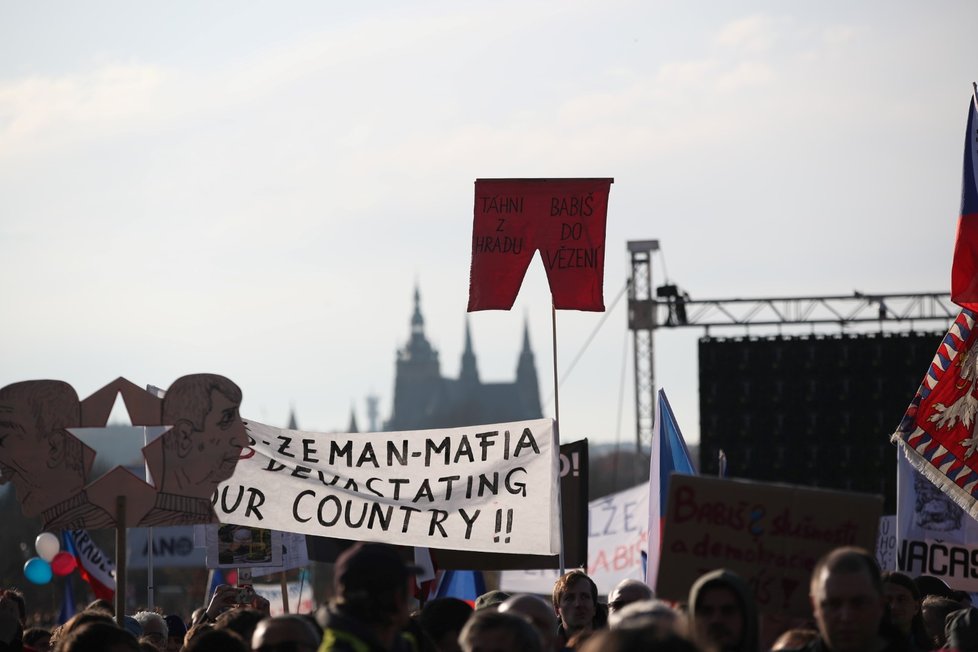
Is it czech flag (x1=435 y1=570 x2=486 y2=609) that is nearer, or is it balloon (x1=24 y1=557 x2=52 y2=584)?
czech flag (x1=435 y1=570 x2=486 y2=609)

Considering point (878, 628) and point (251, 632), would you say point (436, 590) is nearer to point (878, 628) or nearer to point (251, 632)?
point (251, 632)

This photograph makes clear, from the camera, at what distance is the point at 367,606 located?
4.71 m

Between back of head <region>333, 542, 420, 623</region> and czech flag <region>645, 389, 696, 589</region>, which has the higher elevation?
czech flag <region>645, 389, 696, 589</region>

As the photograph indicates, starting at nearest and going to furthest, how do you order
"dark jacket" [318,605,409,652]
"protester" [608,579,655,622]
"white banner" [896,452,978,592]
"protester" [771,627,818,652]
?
"dark jacket" [318,605,409,652]
"protester" [771,627,818,652]
"protester" [608,579,655,622]
"white banner" [896,452,978,592]

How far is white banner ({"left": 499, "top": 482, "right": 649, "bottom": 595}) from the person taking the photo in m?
18.1

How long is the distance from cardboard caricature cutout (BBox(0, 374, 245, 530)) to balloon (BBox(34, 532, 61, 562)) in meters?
6.38

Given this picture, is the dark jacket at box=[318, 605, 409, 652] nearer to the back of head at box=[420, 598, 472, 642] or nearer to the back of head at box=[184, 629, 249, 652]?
the back of head at box=[184, 629, 249, 652]

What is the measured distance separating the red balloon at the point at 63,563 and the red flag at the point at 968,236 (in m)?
8.90

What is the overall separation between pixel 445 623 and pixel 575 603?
1.48 m

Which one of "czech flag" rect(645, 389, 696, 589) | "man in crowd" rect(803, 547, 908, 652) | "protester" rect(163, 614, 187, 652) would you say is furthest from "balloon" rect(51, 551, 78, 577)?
"man in crowd" rect(803, 547, 908, 652)

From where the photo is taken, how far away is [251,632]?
6.39 metres

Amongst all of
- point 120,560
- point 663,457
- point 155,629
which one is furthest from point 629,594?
point 663,457

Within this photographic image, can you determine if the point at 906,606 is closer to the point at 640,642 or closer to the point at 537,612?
the point at 537,612

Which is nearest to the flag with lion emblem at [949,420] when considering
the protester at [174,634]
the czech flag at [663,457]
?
the czech flag at [663,457]
